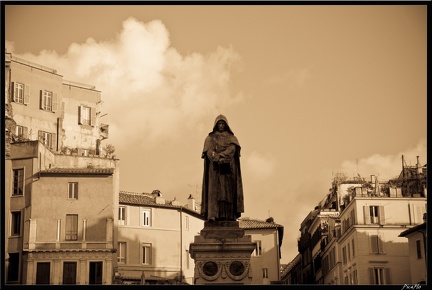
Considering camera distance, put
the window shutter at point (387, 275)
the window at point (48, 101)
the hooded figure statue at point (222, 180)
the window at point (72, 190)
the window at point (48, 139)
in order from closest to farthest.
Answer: the hooded figure statue at point (222, 180)
the window at point (72, 190)
the window shutter at point (387, 275)
the window at point (48, 139)
the window at point (48, 101)

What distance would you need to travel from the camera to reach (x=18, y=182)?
59.7 metres

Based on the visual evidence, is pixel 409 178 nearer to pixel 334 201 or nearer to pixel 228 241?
pixel 334 201

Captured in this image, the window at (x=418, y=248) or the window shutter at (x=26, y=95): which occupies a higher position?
the window shutter at (x=26, y=95)

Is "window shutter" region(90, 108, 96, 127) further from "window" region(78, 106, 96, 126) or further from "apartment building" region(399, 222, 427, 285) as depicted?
"apartment building" region(399, 222, 427, 285)

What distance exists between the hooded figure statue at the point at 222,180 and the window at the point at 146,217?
154 feet

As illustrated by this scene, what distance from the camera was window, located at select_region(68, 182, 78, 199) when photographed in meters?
59.9

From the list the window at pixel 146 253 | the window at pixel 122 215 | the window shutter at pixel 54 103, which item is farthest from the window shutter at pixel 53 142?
the window at pixel 146 253

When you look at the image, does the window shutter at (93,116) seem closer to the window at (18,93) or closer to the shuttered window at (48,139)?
the shuttered window at (48,139)

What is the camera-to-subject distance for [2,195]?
22.5 meters

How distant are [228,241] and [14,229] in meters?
41.3

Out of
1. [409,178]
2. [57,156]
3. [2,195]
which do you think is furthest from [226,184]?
[409,178]

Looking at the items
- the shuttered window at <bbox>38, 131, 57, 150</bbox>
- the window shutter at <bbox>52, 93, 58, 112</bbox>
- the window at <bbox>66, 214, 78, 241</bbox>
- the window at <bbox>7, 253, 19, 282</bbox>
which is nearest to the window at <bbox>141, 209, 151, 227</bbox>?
the window at <bbox>66, 214, 78, 241</bbox>

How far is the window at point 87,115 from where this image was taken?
230 ft

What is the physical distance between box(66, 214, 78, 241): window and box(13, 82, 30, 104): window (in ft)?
37.8
